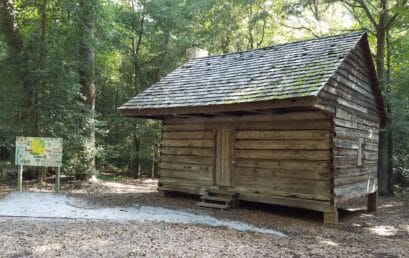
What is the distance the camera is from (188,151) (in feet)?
40.8

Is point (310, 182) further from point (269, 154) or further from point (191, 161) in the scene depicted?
point (191, 161)

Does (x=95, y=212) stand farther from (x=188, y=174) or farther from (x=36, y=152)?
(x=36, y=152)

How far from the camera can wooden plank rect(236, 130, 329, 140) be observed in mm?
9777

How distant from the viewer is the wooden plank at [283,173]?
9.70 m

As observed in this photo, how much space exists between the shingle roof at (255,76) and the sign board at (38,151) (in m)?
2.68

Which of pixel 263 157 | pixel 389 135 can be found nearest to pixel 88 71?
pixel 263 157

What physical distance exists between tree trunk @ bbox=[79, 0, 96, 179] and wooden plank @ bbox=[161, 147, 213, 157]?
13.3 feet

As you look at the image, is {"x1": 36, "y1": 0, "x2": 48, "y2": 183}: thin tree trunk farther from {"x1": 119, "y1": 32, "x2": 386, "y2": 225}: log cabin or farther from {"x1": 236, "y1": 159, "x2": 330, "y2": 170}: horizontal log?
{"x1": 236, "y1": 159, "x2": 330, "y2": 170}: horizontal log

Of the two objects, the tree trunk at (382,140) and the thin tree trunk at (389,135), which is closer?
the thin tree trunk at (389,135)

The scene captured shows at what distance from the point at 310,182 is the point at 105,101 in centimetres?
1594

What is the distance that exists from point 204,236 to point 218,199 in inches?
153

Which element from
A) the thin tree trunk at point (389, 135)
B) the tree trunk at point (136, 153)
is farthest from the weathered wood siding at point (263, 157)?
the tree trunk at point (136, 153)

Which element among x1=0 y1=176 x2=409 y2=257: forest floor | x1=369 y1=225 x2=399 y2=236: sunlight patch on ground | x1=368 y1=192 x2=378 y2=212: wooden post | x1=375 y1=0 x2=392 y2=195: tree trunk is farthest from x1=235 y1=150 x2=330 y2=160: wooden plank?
x1=375 y1=0 x2=392 y2=195: tree trunk

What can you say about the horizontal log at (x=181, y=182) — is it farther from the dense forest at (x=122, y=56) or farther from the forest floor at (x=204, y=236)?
the dense forest at (x=122, y=56)
